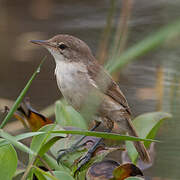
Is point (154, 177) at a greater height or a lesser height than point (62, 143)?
lesser

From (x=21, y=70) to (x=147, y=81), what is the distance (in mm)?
1541

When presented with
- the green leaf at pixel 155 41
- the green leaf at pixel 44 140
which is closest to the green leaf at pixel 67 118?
the green leaf at pixel 44 140

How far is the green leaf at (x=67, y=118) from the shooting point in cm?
353

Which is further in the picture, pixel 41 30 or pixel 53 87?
pixel 41 30

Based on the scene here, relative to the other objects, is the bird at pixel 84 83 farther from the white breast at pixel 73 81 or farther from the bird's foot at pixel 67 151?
the bird's foot at pixel 67 151

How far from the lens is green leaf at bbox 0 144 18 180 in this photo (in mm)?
2700

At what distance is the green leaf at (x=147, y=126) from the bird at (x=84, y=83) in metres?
0.07

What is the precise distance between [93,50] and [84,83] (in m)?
3.03

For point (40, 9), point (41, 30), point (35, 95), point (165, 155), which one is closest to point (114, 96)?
point (165, 155)

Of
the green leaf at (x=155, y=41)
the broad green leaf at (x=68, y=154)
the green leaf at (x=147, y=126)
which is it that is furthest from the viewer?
the green leaf at (x=147, y=126)

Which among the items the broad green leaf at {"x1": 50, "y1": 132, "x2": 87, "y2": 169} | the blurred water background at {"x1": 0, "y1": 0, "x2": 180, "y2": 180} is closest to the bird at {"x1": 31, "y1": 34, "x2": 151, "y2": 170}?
the broad green leaf at {"x1": 50, "y1": 132, "x2": 87, "y2": 169}

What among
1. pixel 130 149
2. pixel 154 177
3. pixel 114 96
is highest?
pixel 114 96

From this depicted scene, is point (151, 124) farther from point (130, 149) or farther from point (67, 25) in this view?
point (67, 25)

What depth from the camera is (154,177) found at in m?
4.08
